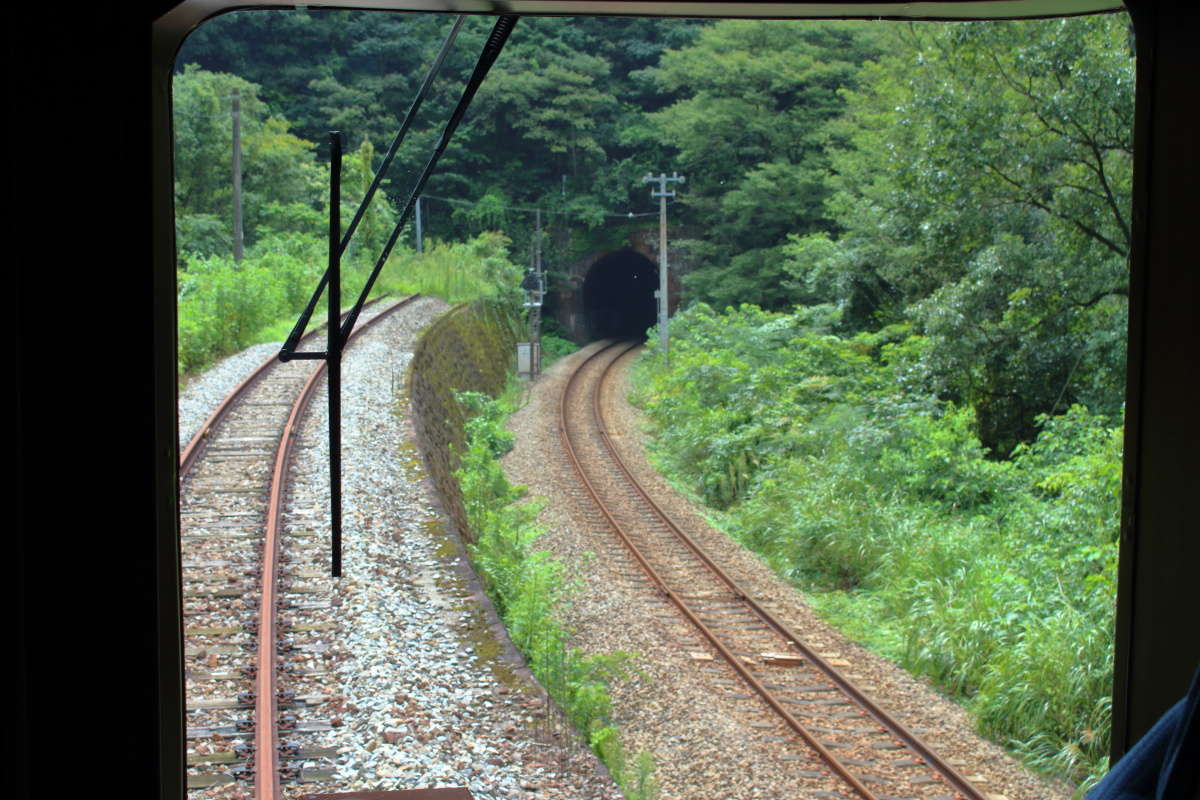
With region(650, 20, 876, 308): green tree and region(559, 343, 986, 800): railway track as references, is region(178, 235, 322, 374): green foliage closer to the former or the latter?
region(559, 343, 986, 800): railway track

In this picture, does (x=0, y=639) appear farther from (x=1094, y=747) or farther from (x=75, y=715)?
(x=1094, y=747)

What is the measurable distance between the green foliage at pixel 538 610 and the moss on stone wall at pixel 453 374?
0.31 metres

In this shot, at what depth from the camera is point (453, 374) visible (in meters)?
18.6

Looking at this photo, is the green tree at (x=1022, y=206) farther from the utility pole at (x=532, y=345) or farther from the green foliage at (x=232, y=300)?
the utility pole at (x=532, y=345)

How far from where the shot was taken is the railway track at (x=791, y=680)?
6129 mm

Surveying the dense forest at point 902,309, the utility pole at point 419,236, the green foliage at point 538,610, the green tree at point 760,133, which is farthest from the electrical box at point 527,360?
the green foliage at point 538,610

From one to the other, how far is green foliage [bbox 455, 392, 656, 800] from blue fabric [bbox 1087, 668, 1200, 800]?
178 inches

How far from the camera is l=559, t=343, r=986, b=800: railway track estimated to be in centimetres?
613

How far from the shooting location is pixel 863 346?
1778cm

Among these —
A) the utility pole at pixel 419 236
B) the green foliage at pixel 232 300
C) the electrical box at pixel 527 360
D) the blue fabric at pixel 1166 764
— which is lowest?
the electrical box at pixel 527 360

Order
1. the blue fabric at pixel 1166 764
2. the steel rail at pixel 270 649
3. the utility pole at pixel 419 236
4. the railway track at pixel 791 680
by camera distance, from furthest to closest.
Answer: the utility pole at pixel 419 236, the railway track at pixel 791 680, the steel rail at pixel 270 649, the blue fabric at pixel 1166 764

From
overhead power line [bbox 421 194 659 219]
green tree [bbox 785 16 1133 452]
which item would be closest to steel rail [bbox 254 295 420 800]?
green tree [bbox 785 16 1133 452]

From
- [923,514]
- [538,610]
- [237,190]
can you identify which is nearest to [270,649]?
[538,610]

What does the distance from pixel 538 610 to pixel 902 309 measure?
11.8m
